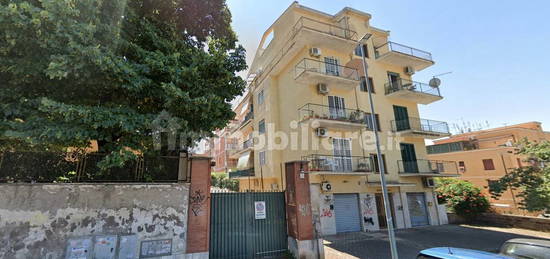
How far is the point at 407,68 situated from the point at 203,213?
21.1m

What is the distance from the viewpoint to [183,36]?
10352 millimetres

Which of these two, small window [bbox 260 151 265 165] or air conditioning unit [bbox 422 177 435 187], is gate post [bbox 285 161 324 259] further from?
air conditioning unit [bbox 422 177 435 187]

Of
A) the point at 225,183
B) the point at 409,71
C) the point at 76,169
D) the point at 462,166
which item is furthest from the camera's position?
the point at 225,183

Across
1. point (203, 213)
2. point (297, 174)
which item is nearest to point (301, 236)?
point (297, 174)

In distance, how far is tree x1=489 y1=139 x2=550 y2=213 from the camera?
14.8 metres

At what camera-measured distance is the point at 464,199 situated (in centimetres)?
1856

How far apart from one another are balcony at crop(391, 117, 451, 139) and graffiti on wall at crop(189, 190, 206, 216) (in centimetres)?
1618

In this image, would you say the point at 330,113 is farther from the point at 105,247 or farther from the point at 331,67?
the point at 105,247

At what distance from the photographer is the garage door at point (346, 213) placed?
14.8 meters

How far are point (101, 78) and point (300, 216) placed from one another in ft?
27.0

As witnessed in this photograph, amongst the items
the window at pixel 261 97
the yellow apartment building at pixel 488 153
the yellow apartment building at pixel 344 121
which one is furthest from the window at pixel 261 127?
the yellow apartment building at pixel 488 153

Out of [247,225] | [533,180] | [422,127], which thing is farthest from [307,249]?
[533,180]

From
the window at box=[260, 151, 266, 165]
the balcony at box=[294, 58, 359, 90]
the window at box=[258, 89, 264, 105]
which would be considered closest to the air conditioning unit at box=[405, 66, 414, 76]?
the balcony at box=[294, 58, 359, 90]

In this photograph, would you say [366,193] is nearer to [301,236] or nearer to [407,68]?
[301,236]
